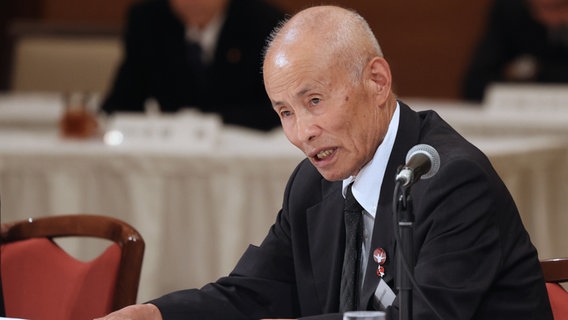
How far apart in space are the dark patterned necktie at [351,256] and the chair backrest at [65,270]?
62 centimetres

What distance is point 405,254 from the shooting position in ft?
6.04

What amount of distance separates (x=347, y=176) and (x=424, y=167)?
0.43 m

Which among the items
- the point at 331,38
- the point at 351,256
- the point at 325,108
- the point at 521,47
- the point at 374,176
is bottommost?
the point at 351,256

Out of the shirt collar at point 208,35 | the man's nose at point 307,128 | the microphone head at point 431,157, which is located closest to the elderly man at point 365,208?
the man's nose at point 307,128

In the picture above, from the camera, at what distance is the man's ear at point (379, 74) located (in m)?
2.21

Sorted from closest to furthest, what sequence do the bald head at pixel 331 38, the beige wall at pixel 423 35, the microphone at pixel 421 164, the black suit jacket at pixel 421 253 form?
1. the microphone at pixel 421 164
2. the black suit jacket at pixel 421 253
3. the bald head at pixel 331 38
4. the beige wall at pixel 423 35

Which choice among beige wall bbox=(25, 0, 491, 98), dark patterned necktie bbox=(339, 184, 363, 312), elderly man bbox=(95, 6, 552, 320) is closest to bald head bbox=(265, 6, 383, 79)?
elderly man bbox=(95, 6, 552, 320)

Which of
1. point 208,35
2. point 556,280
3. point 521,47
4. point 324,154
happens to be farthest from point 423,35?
point 324,154

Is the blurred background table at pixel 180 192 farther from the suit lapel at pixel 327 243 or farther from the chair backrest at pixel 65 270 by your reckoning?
the suit lapel at pixel 327 243

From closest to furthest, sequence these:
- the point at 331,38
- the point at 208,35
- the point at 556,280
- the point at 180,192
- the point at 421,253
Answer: the point at 421,253 < the point at 331,38 < the point at 556,280 < the point at 180,192 < the point at 208,35

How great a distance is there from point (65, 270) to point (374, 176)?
930mm

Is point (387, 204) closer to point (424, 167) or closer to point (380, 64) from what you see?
point (380, 64)

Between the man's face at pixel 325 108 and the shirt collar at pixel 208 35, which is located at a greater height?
the shirt collar at pixel 208 35

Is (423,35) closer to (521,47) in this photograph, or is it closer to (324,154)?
(521,47)
